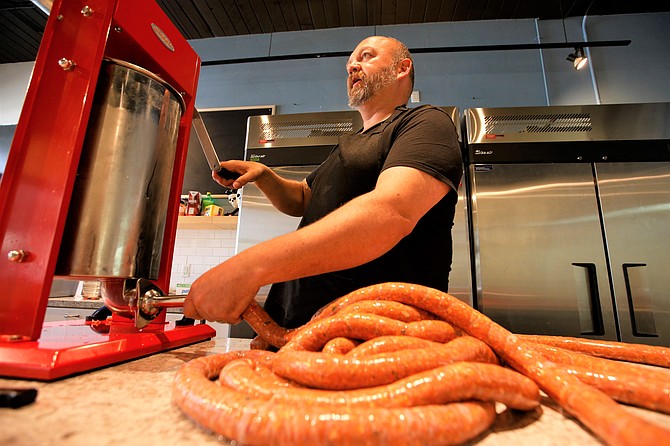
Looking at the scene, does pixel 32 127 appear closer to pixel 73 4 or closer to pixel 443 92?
pixel 73 4

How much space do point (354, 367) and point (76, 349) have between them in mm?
475

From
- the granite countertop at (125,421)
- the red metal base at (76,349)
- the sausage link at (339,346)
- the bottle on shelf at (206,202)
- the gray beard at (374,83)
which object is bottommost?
the granite countertop at (125,421)

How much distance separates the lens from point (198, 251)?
2.91m

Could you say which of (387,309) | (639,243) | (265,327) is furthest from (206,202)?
(639,243)

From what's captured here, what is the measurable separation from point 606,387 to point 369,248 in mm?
426

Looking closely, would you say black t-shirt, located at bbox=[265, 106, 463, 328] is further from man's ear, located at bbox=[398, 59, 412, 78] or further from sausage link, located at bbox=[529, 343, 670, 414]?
sausage link, located at bbox=[529, 343, 670, 414]

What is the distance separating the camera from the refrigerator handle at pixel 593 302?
6.26 feet

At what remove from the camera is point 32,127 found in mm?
625

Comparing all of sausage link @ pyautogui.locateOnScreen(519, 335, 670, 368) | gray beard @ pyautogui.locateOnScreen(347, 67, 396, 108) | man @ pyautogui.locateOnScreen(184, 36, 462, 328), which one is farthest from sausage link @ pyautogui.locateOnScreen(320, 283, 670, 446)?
gray beard @ pyautogui.locateOnScreen(347, 67, 396, 108)

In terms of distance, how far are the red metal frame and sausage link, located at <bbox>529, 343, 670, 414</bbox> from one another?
875 millimetres

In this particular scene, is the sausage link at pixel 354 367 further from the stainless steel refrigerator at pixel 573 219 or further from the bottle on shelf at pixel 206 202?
the bottle on shelf at pixel 206 202

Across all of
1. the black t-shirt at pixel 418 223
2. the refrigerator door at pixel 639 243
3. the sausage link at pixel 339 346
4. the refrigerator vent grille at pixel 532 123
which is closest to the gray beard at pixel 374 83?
the black t-shirt at pixel 418 223

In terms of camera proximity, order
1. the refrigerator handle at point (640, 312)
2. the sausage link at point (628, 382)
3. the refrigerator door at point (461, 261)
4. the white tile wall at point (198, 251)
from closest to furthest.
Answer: the sausage link at point (628, 382)
the refrigerator handle at point (640, 312)
the refrigerator door at point (461, 261)
the white tile wall at point (198, 251)

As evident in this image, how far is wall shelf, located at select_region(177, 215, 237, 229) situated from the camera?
2.58 metres
